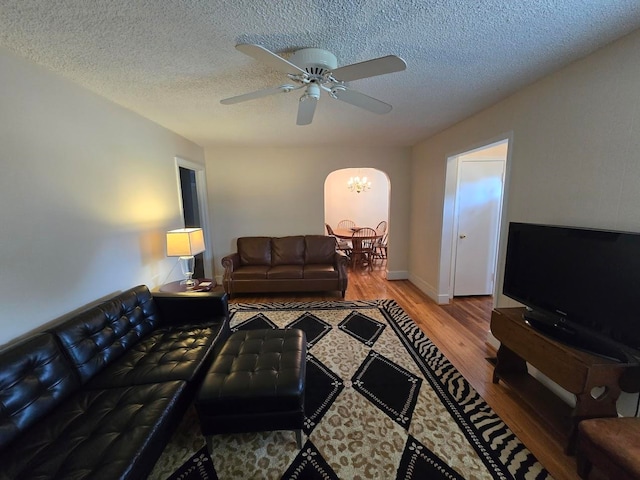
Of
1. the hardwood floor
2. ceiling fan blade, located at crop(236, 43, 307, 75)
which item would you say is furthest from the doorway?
ceiling fan blade, located at crop(236, 43, 307, 75)

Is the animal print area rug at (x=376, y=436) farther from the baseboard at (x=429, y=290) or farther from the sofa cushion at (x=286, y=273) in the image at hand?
the sofa cushion at (x=286, y=273)

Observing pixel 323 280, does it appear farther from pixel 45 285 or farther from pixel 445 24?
pixel 445 24

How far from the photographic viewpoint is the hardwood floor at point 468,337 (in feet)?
5.14

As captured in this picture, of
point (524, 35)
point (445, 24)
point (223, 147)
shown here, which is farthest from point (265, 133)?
point (524, 35)

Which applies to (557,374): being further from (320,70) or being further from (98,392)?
(98,392)

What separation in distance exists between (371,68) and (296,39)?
0.50 meters

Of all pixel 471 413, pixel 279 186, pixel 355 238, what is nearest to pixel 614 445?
pixel 471 413

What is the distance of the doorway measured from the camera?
3549 millimetres

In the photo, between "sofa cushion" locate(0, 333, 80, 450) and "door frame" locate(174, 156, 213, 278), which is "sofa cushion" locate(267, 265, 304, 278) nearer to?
"door frame" locate(174, 156, 213, 278)

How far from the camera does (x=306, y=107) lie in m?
1.90

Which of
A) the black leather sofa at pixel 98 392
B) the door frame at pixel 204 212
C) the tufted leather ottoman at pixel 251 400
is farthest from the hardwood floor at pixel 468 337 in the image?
the black leather sofa at pixel 98 392

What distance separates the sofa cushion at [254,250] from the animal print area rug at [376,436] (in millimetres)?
2258

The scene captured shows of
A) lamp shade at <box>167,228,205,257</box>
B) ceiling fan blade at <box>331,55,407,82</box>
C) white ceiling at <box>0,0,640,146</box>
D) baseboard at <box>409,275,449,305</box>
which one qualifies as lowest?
baseboard at <box>409,275,449,305</box>

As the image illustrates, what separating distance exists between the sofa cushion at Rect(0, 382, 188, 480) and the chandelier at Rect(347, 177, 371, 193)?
6134mm
